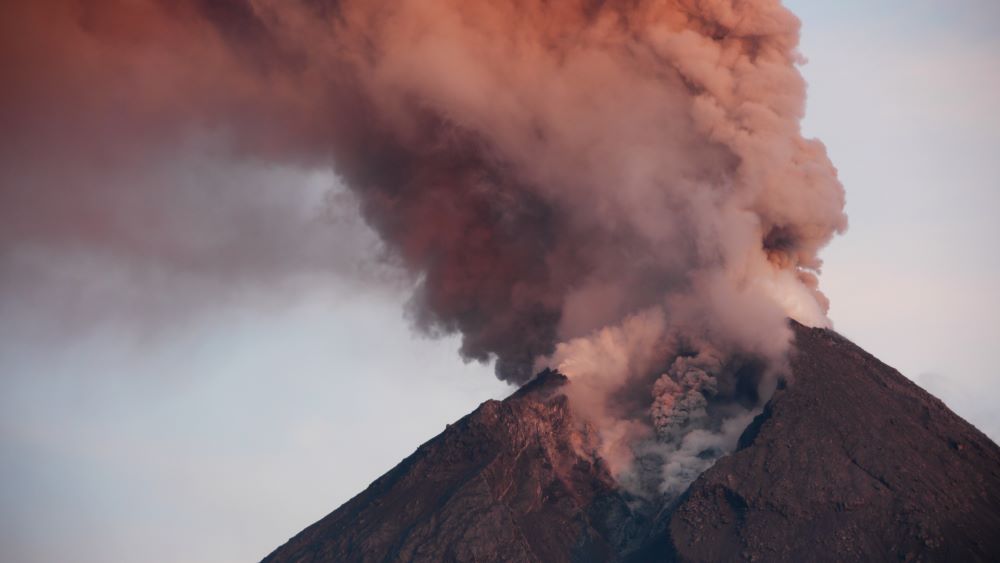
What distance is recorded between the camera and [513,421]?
107125mm

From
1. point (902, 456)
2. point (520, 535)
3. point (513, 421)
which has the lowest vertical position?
point (902, 456)

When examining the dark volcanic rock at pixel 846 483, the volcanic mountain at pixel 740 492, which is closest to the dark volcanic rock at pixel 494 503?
the volcanic mountain at pixel 740 492

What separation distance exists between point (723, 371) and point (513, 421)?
448 inches

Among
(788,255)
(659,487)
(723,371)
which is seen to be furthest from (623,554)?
(788,255)

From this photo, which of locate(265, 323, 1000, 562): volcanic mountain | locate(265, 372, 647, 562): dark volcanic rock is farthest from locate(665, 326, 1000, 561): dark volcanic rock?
locate(265, 372, 647, 562): dark volcanic rock

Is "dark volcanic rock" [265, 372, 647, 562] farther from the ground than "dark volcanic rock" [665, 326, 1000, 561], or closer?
farther from the ground

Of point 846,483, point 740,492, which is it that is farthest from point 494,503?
point 846,483

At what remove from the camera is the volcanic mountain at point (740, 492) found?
95.9 metres

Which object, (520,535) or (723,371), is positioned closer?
(520,535)

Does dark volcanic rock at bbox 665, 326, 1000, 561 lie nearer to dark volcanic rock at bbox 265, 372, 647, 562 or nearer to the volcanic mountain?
the volcanic mountain

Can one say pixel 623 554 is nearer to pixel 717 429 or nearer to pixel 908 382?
pixel 717 429

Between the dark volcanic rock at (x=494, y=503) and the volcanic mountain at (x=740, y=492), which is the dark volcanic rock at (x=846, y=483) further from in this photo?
the dark volcanic rock at (x=494, y=503)

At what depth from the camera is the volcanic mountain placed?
315 ft

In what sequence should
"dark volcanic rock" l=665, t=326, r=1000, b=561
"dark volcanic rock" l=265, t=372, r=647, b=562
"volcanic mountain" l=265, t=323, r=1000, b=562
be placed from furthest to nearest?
"dark volcanic rock" l=265, t=372, r=647, b=562, "volcanic mountain" l=265, t=323, r=1000, b=562, "dark volcanic rock" l=665, t=326, r=1000, b=561
